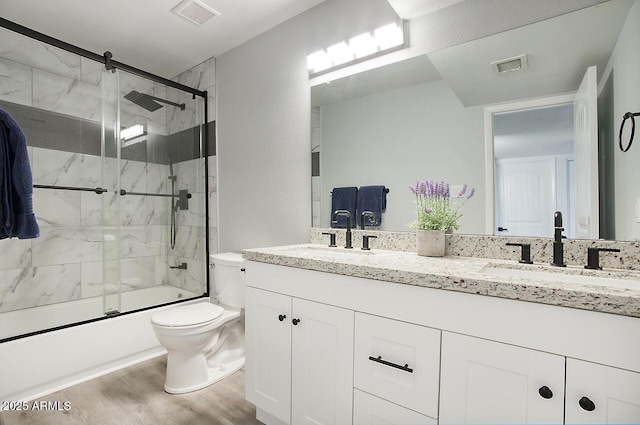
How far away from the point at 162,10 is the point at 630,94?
8.51 ft

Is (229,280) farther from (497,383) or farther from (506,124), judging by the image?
(506,124)

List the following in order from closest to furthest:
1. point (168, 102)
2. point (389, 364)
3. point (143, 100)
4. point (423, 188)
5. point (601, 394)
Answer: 1. point (601, 394)
2. point (389, 364)
3. point (423, 188)
4. point (143, 100)
5. point (168, 102)

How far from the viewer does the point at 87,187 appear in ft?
8.27

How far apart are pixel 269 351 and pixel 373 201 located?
99 centimetres

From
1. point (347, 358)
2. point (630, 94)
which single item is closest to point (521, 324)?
point (347, 358)

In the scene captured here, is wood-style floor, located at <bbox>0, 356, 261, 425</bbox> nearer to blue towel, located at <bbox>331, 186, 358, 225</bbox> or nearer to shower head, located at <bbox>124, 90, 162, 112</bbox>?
blue towel, located at <bbox>331, 186, 358, 225</bbox>

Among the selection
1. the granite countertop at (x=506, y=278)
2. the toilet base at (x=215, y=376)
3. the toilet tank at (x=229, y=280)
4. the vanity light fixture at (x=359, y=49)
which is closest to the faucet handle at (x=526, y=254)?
the granite countertop at (x=506, y=278)

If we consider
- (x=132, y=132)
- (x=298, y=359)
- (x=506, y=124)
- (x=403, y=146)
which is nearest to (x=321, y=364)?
(x=298, y=359)

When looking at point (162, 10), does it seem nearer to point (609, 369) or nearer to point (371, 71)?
point (371, 71)

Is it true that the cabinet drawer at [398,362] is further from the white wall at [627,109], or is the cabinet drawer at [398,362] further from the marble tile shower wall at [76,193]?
the marble tile shower wall at [76,193]

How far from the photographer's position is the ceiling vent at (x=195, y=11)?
2134mm

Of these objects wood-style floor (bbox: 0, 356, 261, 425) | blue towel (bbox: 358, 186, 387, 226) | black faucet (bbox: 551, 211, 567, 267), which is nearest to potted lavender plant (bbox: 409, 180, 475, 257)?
blue towel (bbox: 358, 186, 387, 226)

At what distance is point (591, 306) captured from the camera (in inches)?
33.0

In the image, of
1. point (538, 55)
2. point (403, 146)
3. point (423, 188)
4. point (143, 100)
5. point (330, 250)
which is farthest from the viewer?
point (143, 100)
